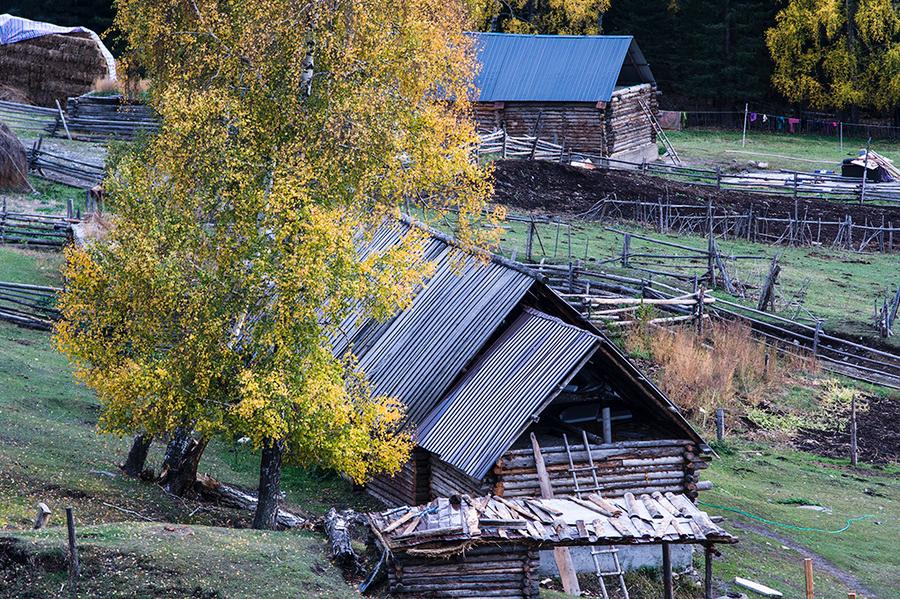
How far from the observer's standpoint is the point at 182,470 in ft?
64.4

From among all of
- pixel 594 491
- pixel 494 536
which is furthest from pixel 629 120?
pixel 494 536

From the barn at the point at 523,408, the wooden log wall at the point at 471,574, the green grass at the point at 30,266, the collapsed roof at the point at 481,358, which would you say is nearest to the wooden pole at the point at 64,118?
the green grass at the point at 30,266

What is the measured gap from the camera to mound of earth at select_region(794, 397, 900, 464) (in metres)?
27.8

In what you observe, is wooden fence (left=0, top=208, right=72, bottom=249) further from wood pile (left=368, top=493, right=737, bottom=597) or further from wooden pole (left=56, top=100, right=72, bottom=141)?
wood pile (left=368, top=493, right=737, bottom=597)

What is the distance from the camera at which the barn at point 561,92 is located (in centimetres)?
5262

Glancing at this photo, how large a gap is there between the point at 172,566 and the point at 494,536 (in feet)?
13.9

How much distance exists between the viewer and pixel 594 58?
53844 mm

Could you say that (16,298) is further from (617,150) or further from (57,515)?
(617,150)

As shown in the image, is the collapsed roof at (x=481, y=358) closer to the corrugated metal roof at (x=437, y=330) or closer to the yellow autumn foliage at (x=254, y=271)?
the corrugated metal roof at (x=437, y=330)

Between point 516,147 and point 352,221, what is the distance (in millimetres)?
32077

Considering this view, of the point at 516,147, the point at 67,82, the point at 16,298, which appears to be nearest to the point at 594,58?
the point at 516,147

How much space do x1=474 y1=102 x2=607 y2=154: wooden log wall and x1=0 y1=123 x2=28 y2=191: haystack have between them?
67.7 feet

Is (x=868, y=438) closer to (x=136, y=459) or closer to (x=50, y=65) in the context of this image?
(x=136, y=459)

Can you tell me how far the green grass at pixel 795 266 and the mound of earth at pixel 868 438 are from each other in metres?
3.89
